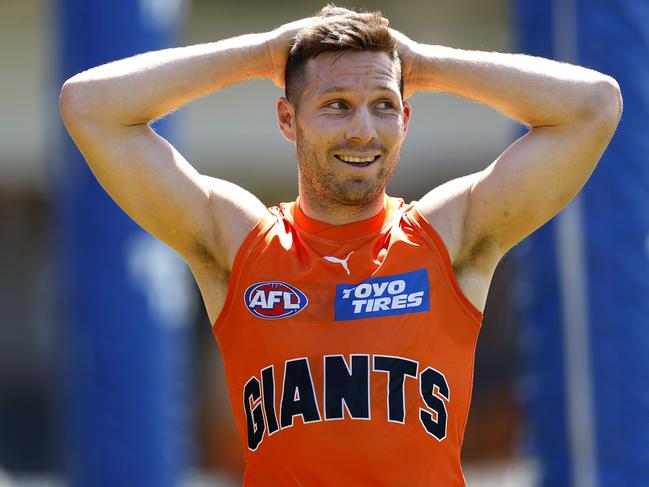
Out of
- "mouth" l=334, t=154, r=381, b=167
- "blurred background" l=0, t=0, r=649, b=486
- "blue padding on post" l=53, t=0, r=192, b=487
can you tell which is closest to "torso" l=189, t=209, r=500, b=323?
"mouth" l=334, t=154, r=381, b=167

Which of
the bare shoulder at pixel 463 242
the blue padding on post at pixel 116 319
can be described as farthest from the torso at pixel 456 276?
the blue padding on post at pixel 116 319

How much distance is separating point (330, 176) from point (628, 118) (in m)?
2.56

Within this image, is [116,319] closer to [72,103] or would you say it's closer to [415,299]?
[72,103]

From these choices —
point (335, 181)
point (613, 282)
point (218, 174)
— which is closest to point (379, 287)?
point (335, 181)

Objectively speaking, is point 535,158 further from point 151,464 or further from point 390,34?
point 151,464

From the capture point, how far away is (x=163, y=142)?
362 centimetres

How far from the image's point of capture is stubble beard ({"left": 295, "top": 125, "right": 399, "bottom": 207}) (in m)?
3.40

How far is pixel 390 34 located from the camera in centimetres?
349

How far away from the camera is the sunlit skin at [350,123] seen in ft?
11.0

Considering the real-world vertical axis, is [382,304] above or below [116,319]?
above

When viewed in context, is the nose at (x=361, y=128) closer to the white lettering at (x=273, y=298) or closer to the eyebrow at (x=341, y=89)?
the eyebrow at (x=341, y=89)

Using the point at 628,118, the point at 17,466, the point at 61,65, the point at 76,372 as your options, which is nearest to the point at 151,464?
the point at 76,372

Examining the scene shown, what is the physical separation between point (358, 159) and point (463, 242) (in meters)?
0.39

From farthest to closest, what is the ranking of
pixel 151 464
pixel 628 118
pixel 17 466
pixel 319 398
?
pixel 17 466 → pixel 151 464 → pixel 628 118 → pixel 319 398
